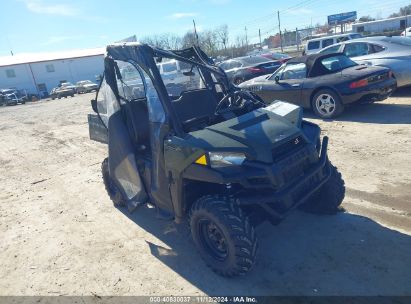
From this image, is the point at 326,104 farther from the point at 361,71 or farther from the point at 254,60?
the point at 254,60

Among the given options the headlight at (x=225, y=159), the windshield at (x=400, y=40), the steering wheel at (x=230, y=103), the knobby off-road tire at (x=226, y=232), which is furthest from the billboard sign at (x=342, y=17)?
the knobby off-road tire at (x=226, y=232)

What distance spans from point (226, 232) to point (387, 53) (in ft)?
26.2

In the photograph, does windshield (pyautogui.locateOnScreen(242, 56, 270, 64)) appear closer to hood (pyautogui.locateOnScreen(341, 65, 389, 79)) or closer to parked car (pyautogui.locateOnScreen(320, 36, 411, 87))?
parked car (pyautogui.locateOnScreen(320, 36, 411, 87))

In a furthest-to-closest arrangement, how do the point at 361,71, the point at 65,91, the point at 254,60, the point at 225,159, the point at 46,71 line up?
the point at 46,71
the point at 65,91
the point at 254,60
the point at 361,71
the point at 225,159

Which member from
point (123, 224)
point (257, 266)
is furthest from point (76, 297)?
point (257, 266)

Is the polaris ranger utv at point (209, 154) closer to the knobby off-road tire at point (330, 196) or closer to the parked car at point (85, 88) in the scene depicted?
the knobby off-road tire at point (330, 196)

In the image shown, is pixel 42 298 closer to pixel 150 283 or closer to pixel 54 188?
pixel 150 283

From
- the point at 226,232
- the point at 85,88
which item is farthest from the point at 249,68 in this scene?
the point at 85,88

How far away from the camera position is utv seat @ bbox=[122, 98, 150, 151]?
4066 millimetres

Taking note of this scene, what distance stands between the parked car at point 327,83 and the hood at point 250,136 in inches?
185

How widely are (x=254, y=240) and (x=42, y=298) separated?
2.19 m

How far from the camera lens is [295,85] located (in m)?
8.24

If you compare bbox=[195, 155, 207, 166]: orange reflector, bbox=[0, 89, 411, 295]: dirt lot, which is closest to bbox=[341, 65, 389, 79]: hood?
bbox=[0, 89, 411, 295]: dirt lot

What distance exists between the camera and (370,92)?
23.6ft
